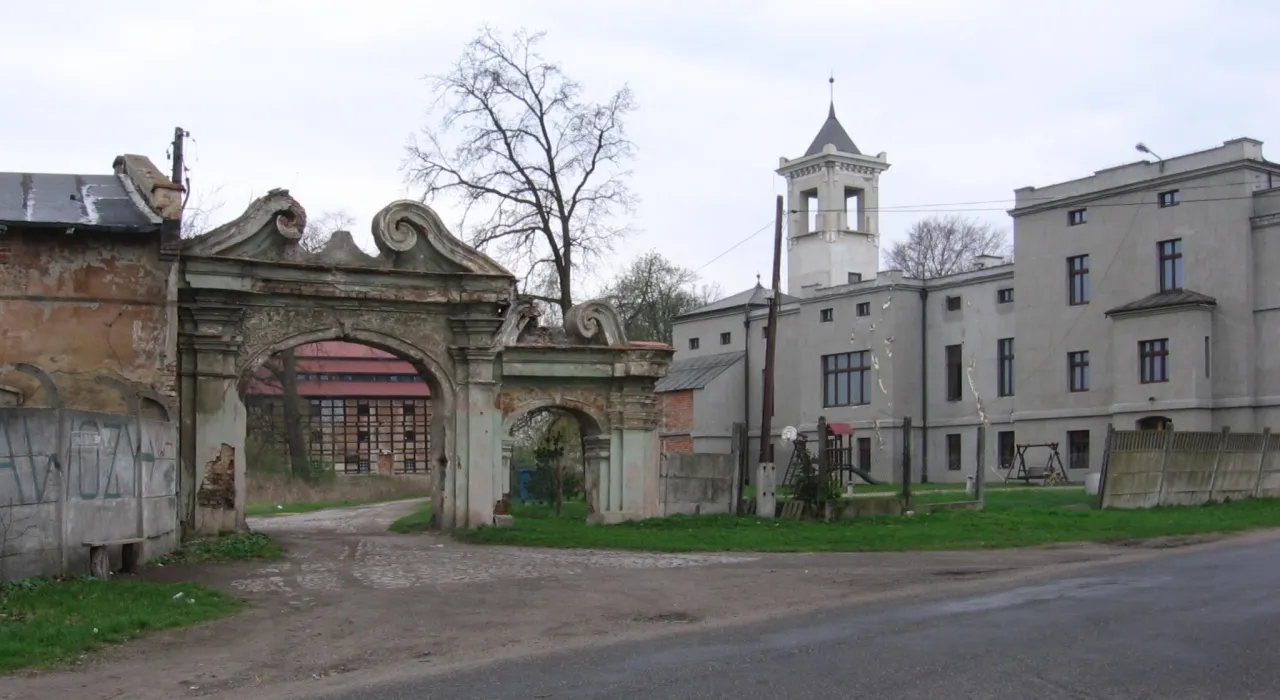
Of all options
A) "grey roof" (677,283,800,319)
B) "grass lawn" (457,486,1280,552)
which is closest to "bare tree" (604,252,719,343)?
"grey roof" (677,283,800,319)

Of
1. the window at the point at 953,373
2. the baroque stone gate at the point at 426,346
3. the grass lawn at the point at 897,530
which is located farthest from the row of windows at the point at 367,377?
the baroque stone gate at the point at 426,346

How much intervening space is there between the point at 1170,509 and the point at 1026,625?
59.9 feet

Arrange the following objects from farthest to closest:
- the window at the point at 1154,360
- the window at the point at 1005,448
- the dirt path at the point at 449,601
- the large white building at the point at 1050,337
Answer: the window at the point at 1005,448
the window at the point at 1154,360
the large white building at the point at 1050,337
the dirt path at the point at 449,601

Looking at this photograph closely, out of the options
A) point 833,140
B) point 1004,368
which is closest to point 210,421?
point 1004,368

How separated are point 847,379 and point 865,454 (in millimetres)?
3158

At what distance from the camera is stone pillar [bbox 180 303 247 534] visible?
21672 millimetres

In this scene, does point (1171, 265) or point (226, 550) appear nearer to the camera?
point (226, 550)

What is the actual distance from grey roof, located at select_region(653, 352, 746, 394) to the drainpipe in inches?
345

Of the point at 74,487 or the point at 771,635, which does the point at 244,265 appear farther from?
the point at 771,635

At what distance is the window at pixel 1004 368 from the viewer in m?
50.1

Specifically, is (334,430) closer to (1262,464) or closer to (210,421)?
(210,421)

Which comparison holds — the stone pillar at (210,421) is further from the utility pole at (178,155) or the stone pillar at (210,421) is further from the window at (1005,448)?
the window at (1005,448)

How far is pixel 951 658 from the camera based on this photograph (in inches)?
388

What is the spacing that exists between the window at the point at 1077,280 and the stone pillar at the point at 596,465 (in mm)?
25310
